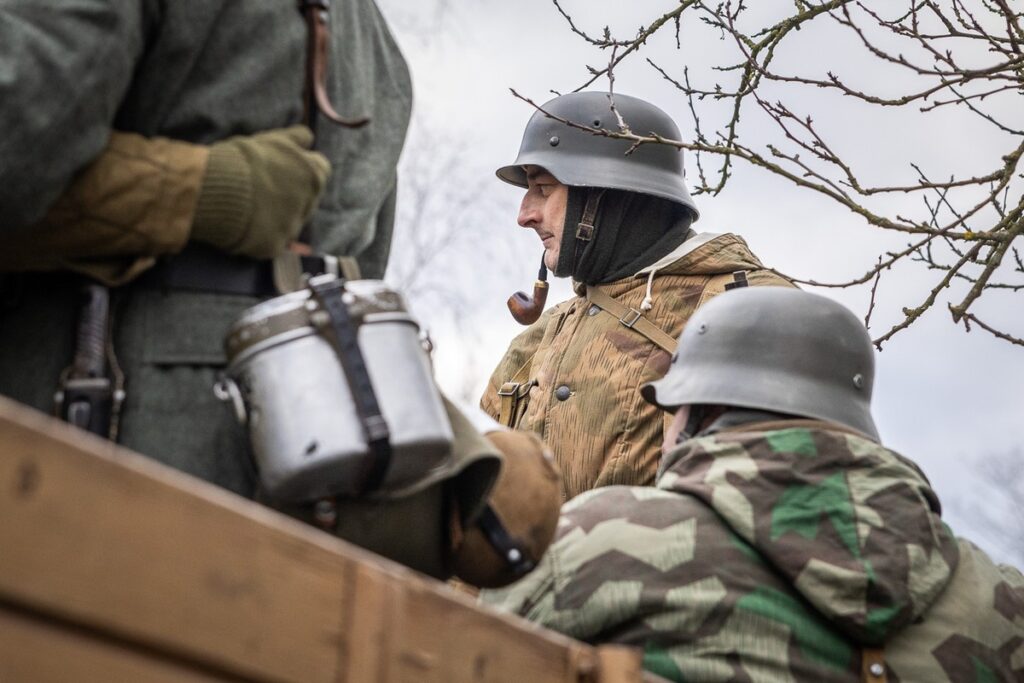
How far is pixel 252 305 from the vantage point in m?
2.19

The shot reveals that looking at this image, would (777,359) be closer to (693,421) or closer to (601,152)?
(693,421)

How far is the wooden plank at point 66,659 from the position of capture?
121 cm

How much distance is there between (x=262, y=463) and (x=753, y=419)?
61.4 inches

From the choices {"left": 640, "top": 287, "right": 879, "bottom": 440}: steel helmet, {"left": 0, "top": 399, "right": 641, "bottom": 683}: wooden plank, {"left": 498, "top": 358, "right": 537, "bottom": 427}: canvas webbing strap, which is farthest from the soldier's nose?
{"left": 0, "top": 399, "right": 641, "bottom": 683}: wooden plank

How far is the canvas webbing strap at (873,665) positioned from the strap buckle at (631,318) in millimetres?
2104

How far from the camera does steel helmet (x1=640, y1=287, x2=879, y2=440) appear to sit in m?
3.38

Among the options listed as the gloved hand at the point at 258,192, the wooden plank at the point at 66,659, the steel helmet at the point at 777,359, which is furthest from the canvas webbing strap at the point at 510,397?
the wooden plank at the point at 66,659

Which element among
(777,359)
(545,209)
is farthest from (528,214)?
(777,359)

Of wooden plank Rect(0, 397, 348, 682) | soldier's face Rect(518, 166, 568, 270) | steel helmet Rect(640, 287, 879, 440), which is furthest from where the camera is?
soldier's face Rect(518, 166, 568, 270)

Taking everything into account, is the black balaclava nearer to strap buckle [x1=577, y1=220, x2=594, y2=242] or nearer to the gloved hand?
strap buckle [x1=577, y1=220, x2=594, y2=242]

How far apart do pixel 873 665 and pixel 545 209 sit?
2767 millimetres

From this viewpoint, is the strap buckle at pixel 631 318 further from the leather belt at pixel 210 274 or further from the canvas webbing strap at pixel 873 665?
the leather belt at pixel 210 274

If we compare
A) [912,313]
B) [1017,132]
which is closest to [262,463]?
[912,313]

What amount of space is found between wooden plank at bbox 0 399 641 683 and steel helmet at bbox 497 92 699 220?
3.61 metres
